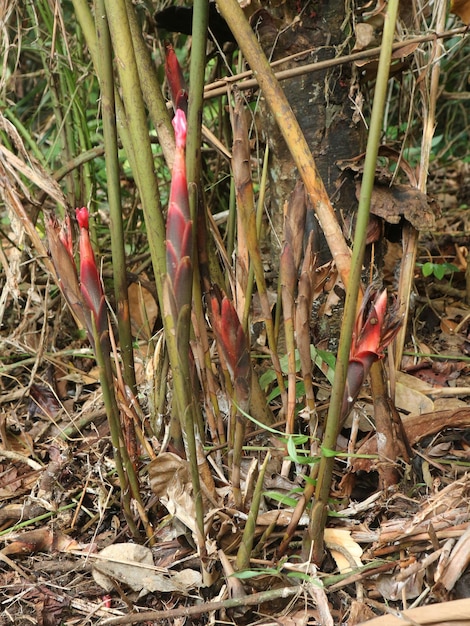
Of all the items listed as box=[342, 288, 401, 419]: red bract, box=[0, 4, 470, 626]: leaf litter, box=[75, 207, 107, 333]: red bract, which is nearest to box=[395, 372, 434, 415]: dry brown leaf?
box=[0, 4, 470, 626]: leaf litter

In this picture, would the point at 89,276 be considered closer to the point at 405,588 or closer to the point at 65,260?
the point at 65,260

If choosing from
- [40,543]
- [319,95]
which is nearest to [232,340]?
[40,543]

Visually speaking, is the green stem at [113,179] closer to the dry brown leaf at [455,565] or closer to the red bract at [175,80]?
the red bract at [175,80]

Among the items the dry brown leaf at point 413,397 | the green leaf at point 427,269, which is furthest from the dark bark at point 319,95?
the green leaf at point 427,269

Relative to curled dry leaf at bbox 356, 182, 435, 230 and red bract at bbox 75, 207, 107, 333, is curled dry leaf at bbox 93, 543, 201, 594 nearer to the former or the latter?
red bract at bbox 75, 207, 107, 333

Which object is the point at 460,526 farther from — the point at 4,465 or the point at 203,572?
the point at 4,465

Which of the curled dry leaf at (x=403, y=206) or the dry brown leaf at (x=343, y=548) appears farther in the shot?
the curled dry leaf at (x=403, y=206)

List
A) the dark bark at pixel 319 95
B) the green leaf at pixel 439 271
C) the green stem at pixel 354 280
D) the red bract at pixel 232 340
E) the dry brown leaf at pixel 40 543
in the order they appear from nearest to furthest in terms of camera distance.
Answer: the green stem at pixel 354 280
the red bract at pixel 232 340
the dry brown leaf at pixel 40 543
the dark bark at pixel 319 95
the green leaf at pixel 439 271
